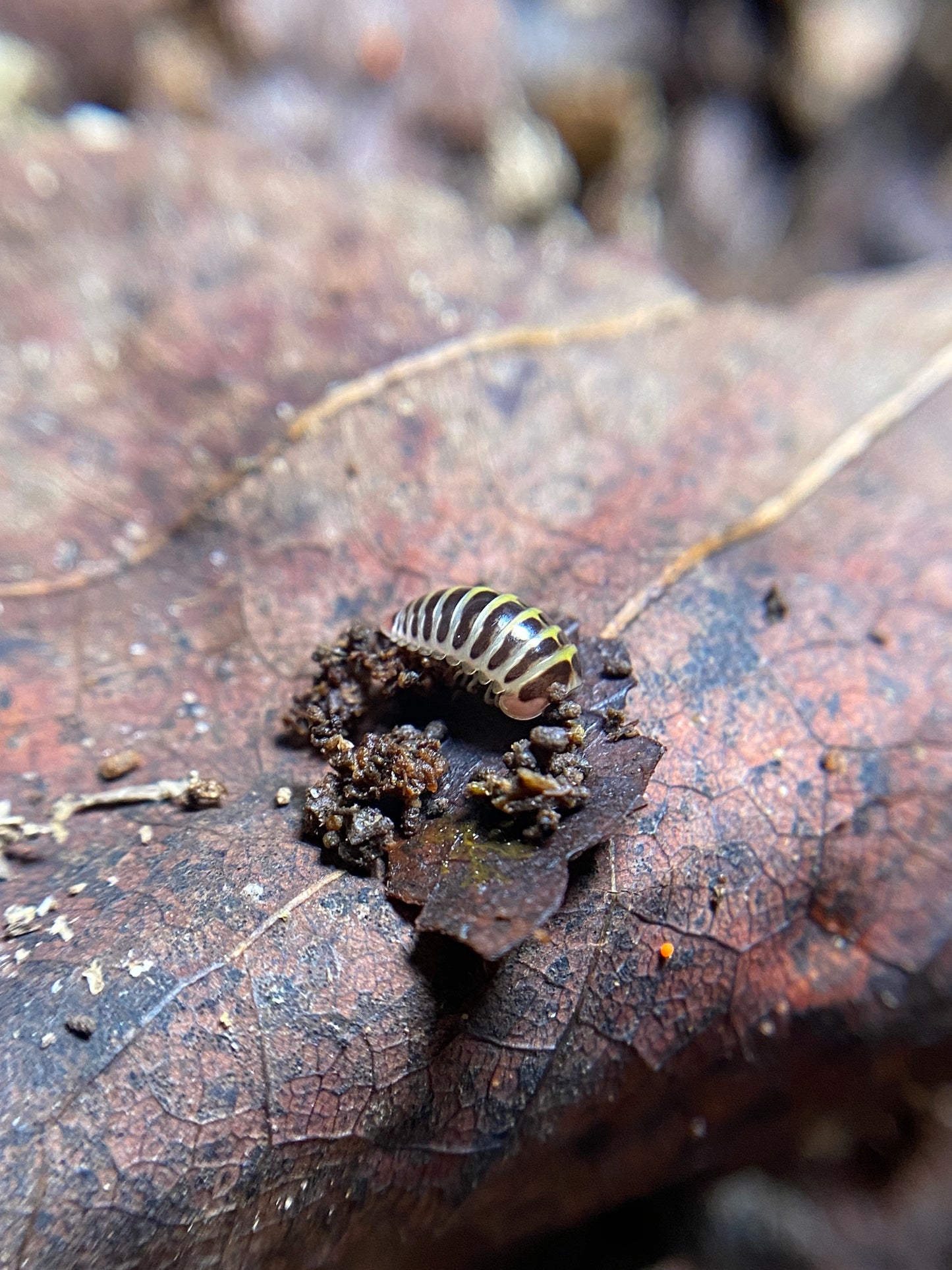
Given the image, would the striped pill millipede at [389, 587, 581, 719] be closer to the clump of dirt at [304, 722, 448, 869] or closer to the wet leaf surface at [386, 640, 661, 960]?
the wet leaf surface at [386, 640, 661, 960]

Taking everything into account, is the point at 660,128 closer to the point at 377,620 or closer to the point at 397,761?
the point at 377,620

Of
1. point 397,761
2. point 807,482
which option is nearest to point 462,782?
point 397,761

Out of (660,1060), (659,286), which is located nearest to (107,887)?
(660,1060)

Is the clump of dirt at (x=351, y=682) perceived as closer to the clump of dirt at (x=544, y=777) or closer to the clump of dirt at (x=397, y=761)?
the clump of dirt at (x=397, y=761)

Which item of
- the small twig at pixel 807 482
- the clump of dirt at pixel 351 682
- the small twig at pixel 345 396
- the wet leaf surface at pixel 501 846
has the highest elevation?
the small twig at pixel 345 396

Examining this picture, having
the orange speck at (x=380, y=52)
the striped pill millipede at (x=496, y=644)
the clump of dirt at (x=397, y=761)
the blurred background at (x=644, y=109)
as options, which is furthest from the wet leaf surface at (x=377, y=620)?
the orange speck at (x=380, y=52)
